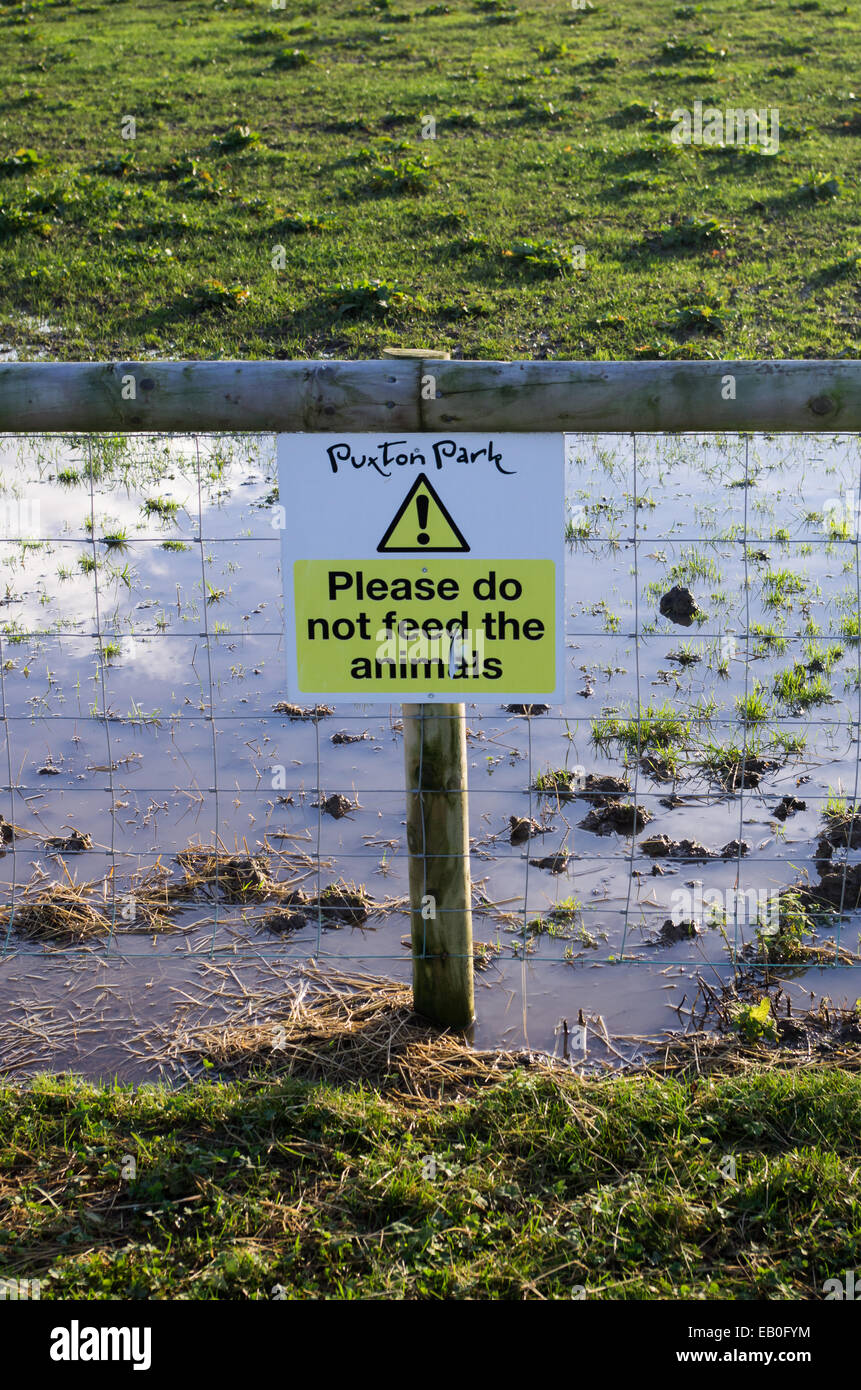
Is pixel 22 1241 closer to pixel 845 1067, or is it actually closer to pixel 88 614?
pixel 845 1067

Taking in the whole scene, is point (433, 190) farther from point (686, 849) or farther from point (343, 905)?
point (343, 905)

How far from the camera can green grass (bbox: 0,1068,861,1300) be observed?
97.6 inches

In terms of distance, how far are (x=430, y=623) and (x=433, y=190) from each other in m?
12.3

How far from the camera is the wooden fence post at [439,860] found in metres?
3.20

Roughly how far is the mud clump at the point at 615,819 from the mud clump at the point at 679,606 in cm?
172

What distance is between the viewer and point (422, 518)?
9.94 ft

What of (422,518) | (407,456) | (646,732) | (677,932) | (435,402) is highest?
(435,402)

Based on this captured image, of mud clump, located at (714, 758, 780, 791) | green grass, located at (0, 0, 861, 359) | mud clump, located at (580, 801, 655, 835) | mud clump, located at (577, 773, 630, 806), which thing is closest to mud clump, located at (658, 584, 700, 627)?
mud clump, located at (714, 758, 780, 791)

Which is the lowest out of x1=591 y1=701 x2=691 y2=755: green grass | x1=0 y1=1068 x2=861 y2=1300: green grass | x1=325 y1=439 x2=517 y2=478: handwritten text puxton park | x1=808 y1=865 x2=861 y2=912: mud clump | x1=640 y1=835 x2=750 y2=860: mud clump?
x1=0 y1=1068 x2=861 y2=1300: green grass

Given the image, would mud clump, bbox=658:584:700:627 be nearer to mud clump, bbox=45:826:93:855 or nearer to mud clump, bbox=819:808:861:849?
mud clump, bbox=819:808:861:849

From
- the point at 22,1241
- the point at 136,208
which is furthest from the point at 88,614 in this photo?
the point at 136,208

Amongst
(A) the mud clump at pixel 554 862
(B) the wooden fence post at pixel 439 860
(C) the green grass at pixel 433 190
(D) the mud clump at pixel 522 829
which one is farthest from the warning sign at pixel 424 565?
(C) the green grass at pixel 433 190

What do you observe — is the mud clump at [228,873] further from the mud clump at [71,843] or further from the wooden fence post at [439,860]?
the wooden fence post at [439,860]

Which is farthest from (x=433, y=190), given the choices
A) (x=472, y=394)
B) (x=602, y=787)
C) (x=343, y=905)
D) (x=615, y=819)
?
(x=472, y=394)
